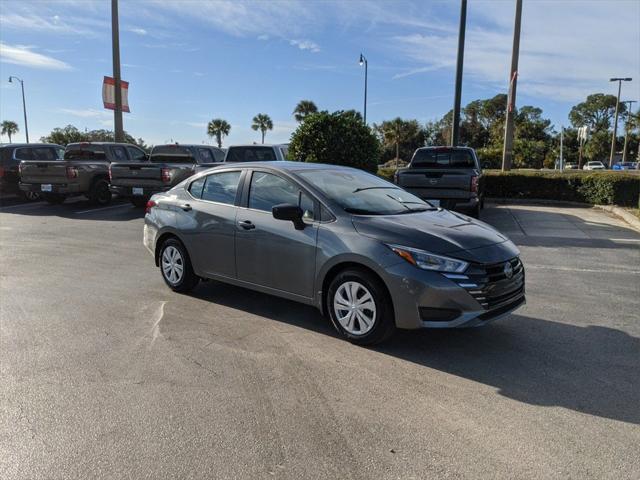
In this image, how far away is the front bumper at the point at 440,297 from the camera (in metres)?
4.13

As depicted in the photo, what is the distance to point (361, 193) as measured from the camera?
532 centimetres

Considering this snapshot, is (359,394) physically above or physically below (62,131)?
below

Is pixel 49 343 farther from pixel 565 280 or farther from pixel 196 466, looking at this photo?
pixel 565 280

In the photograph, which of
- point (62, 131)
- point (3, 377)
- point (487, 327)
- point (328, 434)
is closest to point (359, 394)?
point (328, 434)

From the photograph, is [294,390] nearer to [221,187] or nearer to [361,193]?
[361,193]

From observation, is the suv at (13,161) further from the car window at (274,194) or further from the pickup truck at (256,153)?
the car window at (274,194)

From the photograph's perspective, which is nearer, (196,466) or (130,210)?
(196,466)

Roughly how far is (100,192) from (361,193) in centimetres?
1223

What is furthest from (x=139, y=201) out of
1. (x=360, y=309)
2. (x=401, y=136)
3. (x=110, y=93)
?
(x=401, y=136)

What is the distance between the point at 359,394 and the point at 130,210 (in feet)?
41.1

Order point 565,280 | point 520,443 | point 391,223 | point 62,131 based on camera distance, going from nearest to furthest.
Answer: point 520,443 < point 391,223 < point 565,280 < point 62,131

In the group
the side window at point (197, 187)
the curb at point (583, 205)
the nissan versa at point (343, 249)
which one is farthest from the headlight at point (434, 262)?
the curb at point (583, 205)

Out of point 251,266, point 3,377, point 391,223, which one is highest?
point 391,223

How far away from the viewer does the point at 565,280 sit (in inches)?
277
